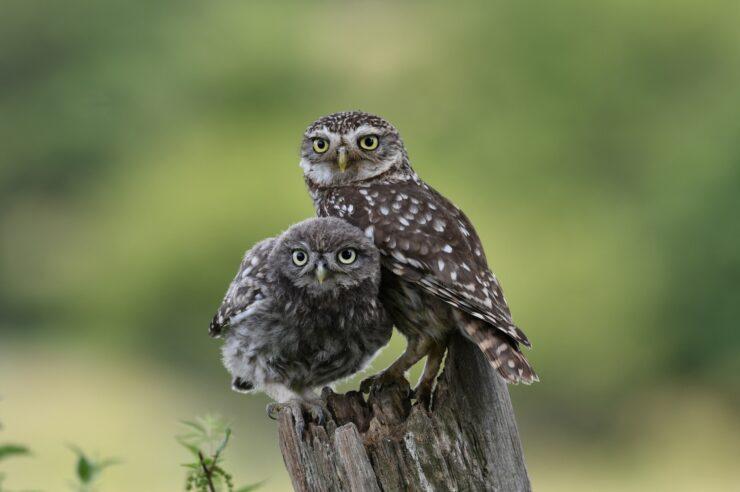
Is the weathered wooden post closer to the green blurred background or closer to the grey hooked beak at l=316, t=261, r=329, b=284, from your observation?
the grey hooked beak at l=316, t=261, r=329, b=284

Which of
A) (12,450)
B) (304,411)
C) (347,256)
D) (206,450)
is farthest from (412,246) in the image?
(12,450)

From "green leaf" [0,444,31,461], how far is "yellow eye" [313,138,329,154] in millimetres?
2592

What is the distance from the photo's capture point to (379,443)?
134 inches

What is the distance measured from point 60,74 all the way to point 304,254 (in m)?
21.2

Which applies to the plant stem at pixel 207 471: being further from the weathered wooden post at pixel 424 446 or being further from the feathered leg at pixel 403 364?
the feathered leg at pixel 403 364

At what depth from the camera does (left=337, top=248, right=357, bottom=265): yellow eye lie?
4.07 m

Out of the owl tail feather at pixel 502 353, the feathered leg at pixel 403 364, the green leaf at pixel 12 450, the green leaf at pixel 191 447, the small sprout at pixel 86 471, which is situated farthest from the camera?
the feathered leg at pixel 403 364

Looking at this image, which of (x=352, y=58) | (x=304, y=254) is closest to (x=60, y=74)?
(x=352, y=58)

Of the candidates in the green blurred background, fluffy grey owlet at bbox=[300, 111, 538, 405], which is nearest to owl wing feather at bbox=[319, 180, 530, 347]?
fluffy grey owlet at bbox=[300, 111, 538, 405]

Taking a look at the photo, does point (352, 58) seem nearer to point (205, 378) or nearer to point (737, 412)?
point (205, 378)

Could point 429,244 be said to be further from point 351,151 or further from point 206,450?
point 206,450

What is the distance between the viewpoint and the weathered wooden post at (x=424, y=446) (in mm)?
3328

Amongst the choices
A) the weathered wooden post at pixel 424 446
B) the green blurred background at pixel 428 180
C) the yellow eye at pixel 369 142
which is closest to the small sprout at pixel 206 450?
the weathered wooden post at pixel 424 446

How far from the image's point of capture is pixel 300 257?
4.17 metres
